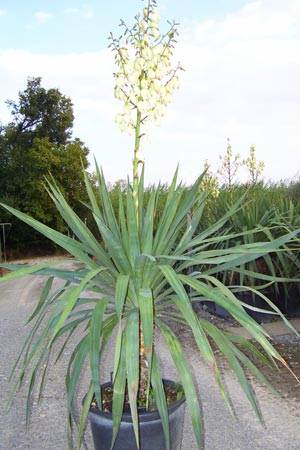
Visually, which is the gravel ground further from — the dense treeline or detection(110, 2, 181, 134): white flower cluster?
the dense treeline

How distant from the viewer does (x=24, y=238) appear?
17547 mm

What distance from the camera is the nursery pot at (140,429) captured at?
1980 mm

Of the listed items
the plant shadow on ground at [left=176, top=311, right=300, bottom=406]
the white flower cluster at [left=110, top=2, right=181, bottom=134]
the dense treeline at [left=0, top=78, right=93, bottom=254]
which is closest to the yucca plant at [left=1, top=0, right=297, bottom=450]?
the white flower cluster at [left=110, top=2, right=181, bottom=134]

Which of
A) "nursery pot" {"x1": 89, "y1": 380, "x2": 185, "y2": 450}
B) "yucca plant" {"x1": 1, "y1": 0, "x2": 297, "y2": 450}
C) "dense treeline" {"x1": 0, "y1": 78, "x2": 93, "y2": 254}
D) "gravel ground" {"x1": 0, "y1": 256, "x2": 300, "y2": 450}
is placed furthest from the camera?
"dense treeline" {"x1": 0, "y1": 78, "x2": 93, "y2": 254}

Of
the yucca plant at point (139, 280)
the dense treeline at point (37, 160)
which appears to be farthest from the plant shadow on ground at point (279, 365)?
the dense treeline at point (37, 160)

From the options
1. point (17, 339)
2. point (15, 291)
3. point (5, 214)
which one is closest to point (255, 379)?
point (17, 339)

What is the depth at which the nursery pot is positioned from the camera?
1980 mm

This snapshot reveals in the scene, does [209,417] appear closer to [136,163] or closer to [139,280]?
[139,280]

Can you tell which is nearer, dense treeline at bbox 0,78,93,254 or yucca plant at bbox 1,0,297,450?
yucca plant at bbox 1,0,297,450

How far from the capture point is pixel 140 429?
197 cm

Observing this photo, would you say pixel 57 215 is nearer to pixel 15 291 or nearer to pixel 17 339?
pixel 15 291

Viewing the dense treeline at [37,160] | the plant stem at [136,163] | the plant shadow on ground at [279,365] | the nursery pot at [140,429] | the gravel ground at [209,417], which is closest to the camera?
the nursery pot at [140,429]

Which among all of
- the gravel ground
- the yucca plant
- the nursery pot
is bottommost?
the gravel ground

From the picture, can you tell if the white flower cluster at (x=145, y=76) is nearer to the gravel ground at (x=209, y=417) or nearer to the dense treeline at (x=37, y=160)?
the gravel ground at (x=209, y=417)
